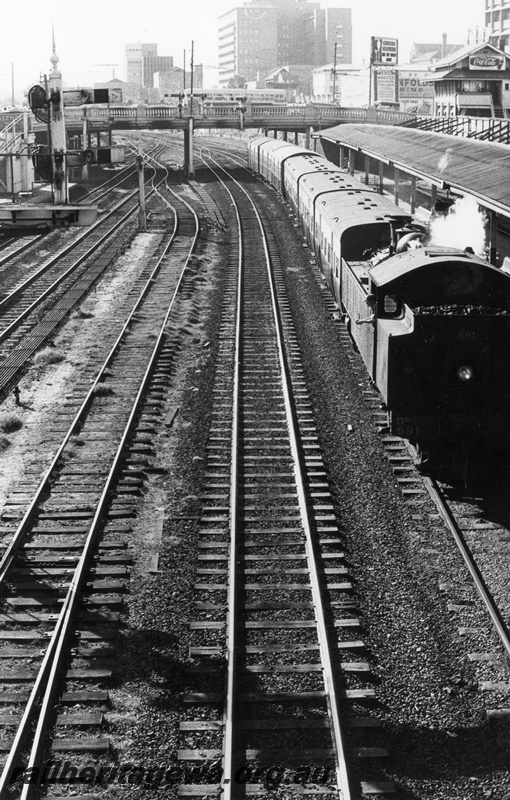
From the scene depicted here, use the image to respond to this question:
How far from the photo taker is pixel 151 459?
15719 mm

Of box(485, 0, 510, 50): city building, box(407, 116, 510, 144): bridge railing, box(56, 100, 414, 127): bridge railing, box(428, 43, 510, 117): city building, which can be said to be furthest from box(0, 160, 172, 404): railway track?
box(485, 0, 510, 50): city building

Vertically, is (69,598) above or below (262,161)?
below

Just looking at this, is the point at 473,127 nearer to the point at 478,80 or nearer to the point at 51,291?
the point at 478,80

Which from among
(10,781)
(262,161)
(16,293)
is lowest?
(10,781)

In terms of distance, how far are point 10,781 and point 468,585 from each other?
601cm

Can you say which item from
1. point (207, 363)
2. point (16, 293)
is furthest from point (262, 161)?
point (207, 363)

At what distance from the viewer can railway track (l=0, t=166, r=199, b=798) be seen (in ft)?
29.3

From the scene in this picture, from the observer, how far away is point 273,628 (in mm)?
10461

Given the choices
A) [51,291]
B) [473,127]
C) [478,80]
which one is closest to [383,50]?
[478,80]

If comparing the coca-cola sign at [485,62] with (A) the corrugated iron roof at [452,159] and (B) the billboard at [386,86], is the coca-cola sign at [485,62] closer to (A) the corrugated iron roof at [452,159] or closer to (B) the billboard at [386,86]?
(A) the corrugated iron roof at [452,159]

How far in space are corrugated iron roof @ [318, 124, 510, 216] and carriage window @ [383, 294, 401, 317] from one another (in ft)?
24.5

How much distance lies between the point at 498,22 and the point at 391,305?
107910 millimetres

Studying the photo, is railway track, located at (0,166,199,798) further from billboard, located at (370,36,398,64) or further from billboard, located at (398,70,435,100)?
billboard, located at (398,70,435,100)

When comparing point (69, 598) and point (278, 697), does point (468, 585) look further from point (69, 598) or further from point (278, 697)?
point (69, 598)
